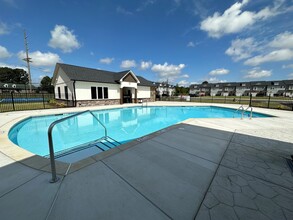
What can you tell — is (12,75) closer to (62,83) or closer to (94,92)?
(62,83)

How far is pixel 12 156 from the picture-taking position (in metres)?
3.10

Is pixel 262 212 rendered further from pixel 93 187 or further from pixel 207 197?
pixel 93 187

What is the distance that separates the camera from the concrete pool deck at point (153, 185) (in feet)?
5.41

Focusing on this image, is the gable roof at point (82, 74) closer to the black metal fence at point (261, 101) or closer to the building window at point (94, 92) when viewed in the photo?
the building window at point (94, 92)

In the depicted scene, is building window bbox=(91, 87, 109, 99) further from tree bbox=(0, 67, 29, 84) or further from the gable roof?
tree bbox=(0, 67, 29, 84)

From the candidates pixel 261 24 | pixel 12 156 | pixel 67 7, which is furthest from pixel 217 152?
pixel 67 7

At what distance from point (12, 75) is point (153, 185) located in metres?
89.5

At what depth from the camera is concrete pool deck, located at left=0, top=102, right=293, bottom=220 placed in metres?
1.65

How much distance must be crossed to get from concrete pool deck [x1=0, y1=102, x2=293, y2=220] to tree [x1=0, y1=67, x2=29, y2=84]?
272 ft

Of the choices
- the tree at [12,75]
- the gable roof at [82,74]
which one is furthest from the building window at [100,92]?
the tree at [12,75]

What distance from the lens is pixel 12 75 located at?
59.8 metres

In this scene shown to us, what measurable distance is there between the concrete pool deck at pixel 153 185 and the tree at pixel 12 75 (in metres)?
83.0

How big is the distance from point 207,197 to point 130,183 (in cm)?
→ 128

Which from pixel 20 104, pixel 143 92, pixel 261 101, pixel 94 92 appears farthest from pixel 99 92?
pixel 261 101
